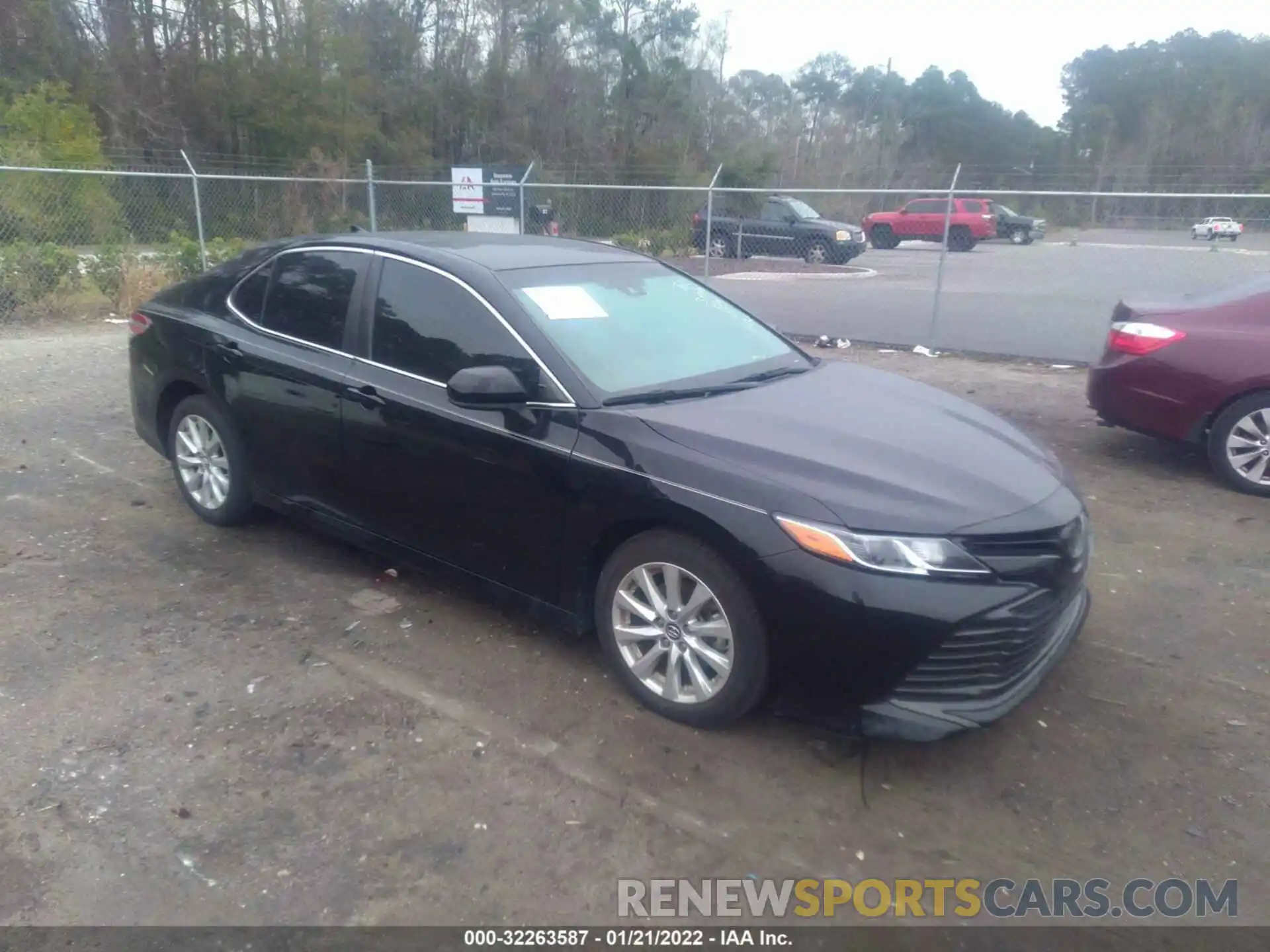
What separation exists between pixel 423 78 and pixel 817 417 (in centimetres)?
3908

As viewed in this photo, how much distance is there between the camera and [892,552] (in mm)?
3084

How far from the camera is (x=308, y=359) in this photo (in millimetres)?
4496

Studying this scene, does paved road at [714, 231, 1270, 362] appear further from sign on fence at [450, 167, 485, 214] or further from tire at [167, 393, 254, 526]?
tire at [167, 393, 254, 526]

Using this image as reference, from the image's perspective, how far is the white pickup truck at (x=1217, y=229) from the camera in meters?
11.6

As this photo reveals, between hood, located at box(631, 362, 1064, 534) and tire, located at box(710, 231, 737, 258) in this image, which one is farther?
tire, located at box(710, 231, 737, 258)

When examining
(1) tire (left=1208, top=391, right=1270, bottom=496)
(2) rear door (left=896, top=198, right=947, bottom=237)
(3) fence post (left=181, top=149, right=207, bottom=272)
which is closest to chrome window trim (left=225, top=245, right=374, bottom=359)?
(1) tire (left=1208, top=391, right=1270, bottom=496)

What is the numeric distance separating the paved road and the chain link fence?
0.03m

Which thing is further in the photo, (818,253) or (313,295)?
(818,253)

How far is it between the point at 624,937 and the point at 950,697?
125 centimetres

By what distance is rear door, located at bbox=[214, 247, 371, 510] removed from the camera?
14.6ft

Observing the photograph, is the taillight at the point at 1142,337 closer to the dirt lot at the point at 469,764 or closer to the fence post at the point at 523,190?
the dirt lot at the point at 469,764

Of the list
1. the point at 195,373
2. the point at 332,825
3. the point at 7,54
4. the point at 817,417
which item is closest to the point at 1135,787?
the point at 817,417

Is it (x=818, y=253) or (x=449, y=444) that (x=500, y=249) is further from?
(x=818, y=253)

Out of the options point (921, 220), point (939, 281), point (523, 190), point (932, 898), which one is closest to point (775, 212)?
point (921, 220)
